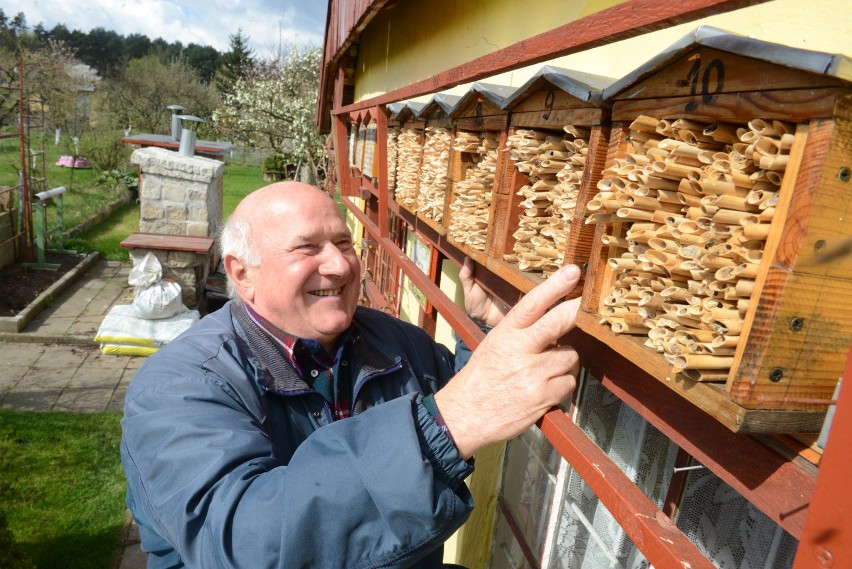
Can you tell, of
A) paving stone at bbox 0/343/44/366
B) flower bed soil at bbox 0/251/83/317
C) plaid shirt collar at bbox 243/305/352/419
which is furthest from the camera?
flower bed soil at bbox 0/251/83/317

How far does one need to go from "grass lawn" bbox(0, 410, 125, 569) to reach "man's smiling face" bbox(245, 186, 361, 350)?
3.39 meters

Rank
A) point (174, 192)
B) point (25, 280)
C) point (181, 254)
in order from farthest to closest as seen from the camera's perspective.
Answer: point (25, 280)
point (174, 192)
point (181, 254)

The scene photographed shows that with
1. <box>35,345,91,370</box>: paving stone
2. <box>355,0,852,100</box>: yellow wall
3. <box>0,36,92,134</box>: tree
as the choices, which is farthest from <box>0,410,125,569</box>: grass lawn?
<box>0,36,92,134</box>: tree

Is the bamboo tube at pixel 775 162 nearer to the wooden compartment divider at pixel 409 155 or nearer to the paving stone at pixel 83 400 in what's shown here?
the wooden compartment divider at pixel 409 155

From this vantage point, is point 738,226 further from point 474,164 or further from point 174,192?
point 174,192

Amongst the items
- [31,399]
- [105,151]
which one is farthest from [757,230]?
[105,151]

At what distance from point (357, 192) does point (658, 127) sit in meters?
4.49

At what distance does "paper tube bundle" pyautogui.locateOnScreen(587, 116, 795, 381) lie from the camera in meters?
0.89

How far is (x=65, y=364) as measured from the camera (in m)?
7.10

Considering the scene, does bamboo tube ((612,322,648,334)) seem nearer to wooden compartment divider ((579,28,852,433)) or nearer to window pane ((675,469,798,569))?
wooden compartment divider ((579,28,852,433))

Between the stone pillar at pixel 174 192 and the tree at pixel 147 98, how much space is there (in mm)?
22426

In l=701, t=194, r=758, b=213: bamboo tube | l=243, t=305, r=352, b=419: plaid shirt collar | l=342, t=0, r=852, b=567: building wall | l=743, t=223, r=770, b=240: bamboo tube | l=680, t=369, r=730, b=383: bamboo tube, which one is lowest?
l=243, t=305, r=352, b=419: plaid shirt collar

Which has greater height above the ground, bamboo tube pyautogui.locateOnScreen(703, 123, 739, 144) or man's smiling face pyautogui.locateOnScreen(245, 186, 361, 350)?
bamboo tube pyautogui.locateOnScreen(703, 123, 739, 144)

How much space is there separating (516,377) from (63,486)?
513 centimetres
